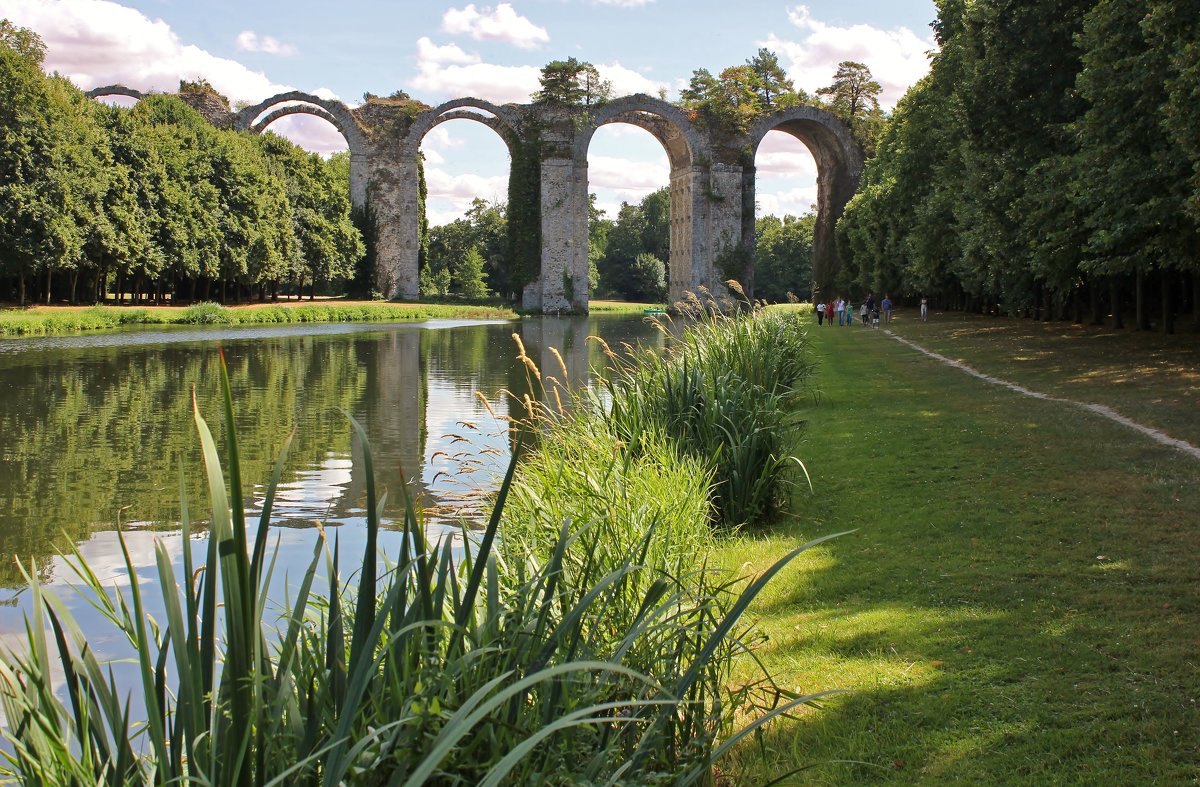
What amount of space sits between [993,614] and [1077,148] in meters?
13.9

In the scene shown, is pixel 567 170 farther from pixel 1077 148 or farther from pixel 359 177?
pixel 1077 148

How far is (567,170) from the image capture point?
164ft

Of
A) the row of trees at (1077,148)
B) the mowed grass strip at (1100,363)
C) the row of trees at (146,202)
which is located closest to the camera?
the mowed grass strip at (1100,363)

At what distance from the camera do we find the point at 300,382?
17.5m

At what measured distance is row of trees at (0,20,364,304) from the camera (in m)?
31.9

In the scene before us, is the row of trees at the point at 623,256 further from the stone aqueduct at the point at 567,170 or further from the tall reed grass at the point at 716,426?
the tall reed grass at the point at 716,426

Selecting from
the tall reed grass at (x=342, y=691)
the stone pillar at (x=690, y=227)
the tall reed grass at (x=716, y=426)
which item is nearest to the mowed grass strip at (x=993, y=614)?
the tall reed grass at (x=716, y=426)

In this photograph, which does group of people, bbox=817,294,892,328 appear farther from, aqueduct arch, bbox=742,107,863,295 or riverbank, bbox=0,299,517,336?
riverbank, bbox=0,299,517,336

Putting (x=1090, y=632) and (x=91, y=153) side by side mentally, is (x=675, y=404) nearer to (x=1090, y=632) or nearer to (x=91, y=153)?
(x=1090, y=632)

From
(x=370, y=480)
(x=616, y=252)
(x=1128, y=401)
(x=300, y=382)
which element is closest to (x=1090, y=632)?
(x=370, y=480)

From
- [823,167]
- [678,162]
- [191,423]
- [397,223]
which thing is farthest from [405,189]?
[191,423]

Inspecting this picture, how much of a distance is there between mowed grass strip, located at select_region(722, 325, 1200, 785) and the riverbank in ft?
83.2

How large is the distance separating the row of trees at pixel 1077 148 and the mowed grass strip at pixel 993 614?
5.00 meters

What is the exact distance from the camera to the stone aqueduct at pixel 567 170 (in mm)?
49750
